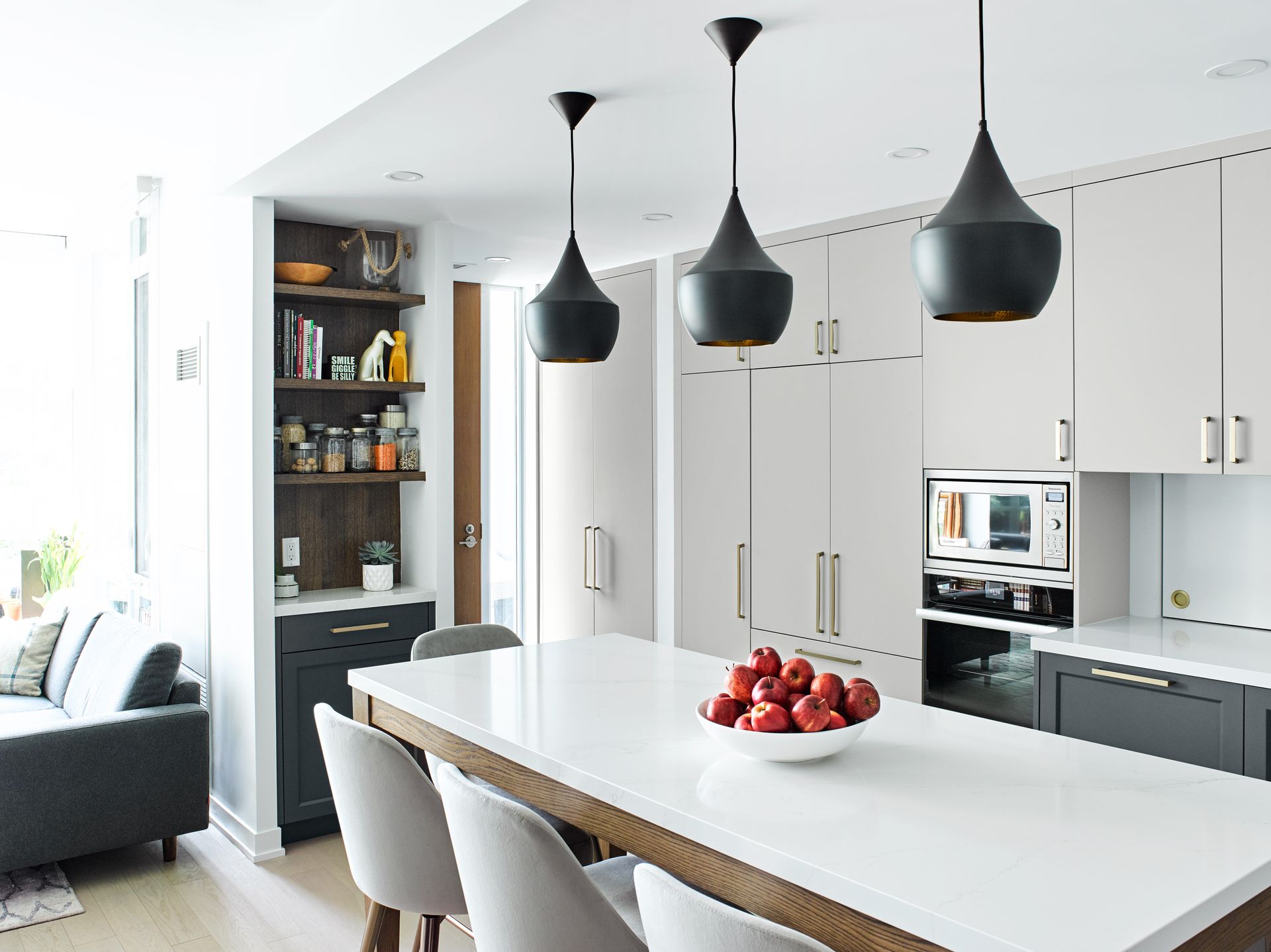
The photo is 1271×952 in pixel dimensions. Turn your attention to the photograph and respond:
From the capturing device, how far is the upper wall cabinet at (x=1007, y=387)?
3.17m

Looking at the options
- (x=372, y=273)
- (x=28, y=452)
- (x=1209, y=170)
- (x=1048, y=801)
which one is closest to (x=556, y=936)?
(x=1048, y=801)

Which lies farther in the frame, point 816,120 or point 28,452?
point 28,452

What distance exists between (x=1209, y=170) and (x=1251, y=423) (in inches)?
28.5

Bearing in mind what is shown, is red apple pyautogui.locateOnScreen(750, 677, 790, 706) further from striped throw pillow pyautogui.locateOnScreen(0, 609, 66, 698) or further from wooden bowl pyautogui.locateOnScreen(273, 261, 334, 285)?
striped throw pillow pyautogui.locateOnScreen(0, 609, 66, 698)

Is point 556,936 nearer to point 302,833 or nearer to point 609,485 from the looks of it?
point 302,833

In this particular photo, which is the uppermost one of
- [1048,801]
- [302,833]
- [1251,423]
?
[1251,423]

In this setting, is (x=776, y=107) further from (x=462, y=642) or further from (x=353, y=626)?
(x=353, y=626)

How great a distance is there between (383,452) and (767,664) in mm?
2436

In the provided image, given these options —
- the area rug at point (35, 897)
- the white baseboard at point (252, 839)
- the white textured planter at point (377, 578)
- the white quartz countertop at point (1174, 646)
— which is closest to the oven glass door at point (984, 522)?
the white quartz countertop at point (1174, 646)

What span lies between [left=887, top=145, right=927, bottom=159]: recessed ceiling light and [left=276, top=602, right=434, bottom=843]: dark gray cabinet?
96.4 inches

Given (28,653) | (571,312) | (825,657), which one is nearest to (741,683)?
(571,312)

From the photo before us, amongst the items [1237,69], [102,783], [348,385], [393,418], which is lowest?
[102,783]

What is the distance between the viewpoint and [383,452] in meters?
4.01

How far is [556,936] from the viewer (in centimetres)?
156
